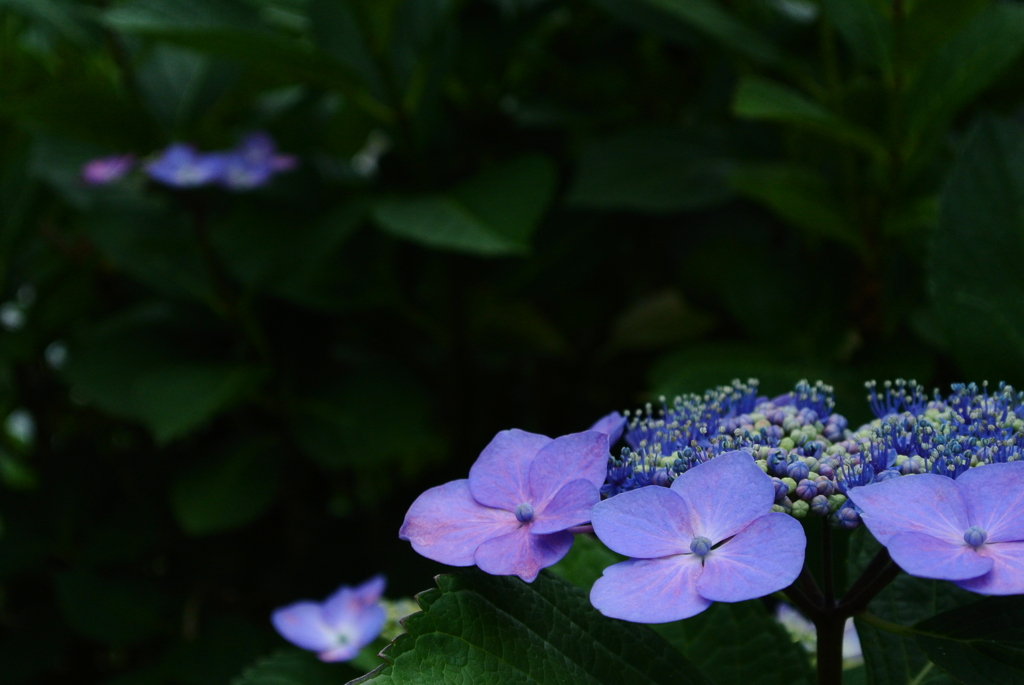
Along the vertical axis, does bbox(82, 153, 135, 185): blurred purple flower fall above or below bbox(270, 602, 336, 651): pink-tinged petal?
above

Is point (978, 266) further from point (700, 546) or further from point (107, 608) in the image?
point (107, 608)

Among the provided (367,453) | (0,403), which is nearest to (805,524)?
(367,453)

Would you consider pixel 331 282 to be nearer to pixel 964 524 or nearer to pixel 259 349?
pixel 259 349

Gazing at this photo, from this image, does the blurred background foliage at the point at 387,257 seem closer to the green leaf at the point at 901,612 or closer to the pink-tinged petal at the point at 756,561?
the green leaf at the point at 901,612

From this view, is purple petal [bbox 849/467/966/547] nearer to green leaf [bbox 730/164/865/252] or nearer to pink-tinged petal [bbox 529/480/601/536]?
pink-tinged petal [bbox 529/480/601/536]

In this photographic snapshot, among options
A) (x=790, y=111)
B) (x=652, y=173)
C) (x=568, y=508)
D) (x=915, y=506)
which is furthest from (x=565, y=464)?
(x=652, y=173)

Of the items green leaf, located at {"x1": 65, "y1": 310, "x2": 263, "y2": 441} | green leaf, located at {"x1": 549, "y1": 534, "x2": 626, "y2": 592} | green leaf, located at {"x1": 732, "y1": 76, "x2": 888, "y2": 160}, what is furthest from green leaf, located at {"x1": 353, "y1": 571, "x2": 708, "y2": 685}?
green leaf, located at {"x1": 65, "y1": 310, "x2": 263, "y2": 441}

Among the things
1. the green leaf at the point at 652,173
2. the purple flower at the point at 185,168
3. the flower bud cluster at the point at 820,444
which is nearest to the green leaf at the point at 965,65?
the green leaf at the point at 652,173
